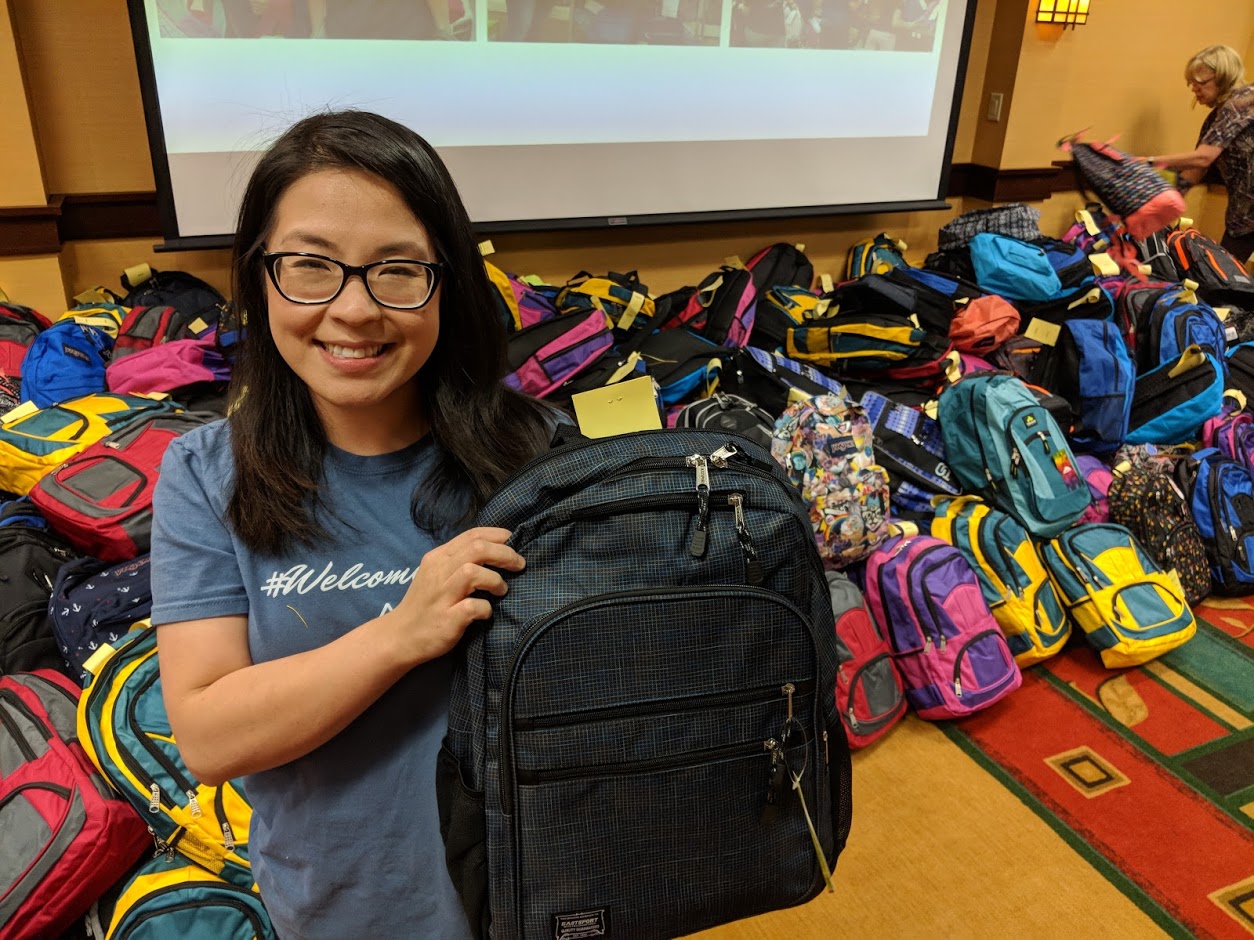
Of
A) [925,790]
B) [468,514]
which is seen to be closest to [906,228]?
[925,790]

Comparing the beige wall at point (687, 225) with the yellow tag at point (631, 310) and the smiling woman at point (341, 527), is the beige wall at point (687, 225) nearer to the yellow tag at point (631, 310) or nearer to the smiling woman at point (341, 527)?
the yellow tag at point (631, 310)

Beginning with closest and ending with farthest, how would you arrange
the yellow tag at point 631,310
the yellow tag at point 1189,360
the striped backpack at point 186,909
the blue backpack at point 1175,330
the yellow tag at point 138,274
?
the striped backpack at point 186,909
the yellow tag at point 138,274
the yellow tag at point 631,310
the yellow tag at point 1189,360
the blue backpack at point 1175,330

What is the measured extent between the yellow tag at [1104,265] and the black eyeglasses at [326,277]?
3.42m

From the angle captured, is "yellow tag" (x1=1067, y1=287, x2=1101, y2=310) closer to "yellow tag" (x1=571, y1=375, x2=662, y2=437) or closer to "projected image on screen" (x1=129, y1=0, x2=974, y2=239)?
"projected image on screen" (x1=129, y1=0, x2=974, y2=239)

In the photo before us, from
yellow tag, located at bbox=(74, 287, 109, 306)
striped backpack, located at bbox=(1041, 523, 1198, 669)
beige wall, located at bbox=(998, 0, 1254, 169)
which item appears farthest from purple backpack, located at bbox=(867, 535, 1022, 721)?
yellow tag, located at bbox=(74, 287, 109, 306)

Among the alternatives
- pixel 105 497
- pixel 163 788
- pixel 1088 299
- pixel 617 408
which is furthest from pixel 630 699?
pixel 1088 299

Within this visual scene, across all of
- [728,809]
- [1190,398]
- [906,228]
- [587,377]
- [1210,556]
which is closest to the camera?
[728,809]

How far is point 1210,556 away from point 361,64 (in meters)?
2.96

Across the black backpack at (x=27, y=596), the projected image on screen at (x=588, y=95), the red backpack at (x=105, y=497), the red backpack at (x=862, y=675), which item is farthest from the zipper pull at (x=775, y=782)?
the projected image on screen at (x=588, y=95)

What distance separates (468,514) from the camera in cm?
85

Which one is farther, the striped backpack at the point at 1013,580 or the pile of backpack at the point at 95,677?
the striped backpack at the point at 1013,580

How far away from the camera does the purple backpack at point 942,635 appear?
2.14 m

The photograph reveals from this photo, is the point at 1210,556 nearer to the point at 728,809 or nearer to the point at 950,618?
the point at 950,618

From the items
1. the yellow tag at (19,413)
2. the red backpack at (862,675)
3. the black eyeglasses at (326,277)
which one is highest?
the black eyeglasses at (326,277)
